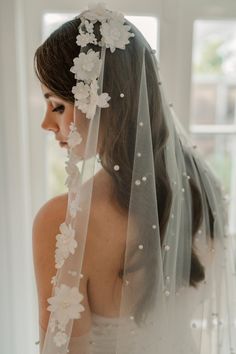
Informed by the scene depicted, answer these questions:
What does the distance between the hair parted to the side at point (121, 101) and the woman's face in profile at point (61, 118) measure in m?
0.02

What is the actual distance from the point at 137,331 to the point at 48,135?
0.68 meters

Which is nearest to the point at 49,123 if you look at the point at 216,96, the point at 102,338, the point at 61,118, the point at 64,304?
the point at 61,118

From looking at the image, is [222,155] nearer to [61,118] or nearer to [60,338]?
[61,118]

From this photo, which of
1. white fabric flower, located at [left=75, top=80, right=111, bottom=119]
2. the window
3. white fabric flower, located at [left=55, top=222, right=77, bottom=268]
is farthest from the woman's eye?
the window

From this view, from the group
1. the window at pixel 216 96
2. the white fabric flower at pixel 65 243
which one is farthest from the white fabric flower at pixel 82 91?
the window at pixel 216 96

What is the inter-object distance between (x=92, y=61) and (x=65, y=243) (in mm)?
317

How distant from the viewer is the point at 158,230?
68 centimetres

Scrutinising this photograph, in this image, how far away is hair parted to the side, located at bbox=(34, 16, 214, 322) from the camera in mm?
641

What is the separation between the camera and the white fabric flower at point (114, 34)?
615 mm

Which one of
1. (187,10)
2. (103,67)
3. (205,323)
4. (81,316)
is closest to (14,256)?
(81,316)

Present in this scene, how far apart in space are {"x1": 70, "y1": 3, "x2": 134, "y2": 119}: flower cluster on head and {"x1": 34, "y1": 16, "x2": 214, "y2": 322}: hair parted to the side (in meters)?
0.02

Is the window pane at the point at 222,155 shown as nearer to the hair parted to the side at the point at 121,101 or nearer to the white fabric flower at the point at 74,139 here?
the hair parted to the side at the point at 121,101

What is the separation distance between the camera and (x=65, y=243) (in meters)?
0.63

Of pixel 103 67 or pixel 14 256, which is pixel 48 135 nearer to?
pixel 14 256
